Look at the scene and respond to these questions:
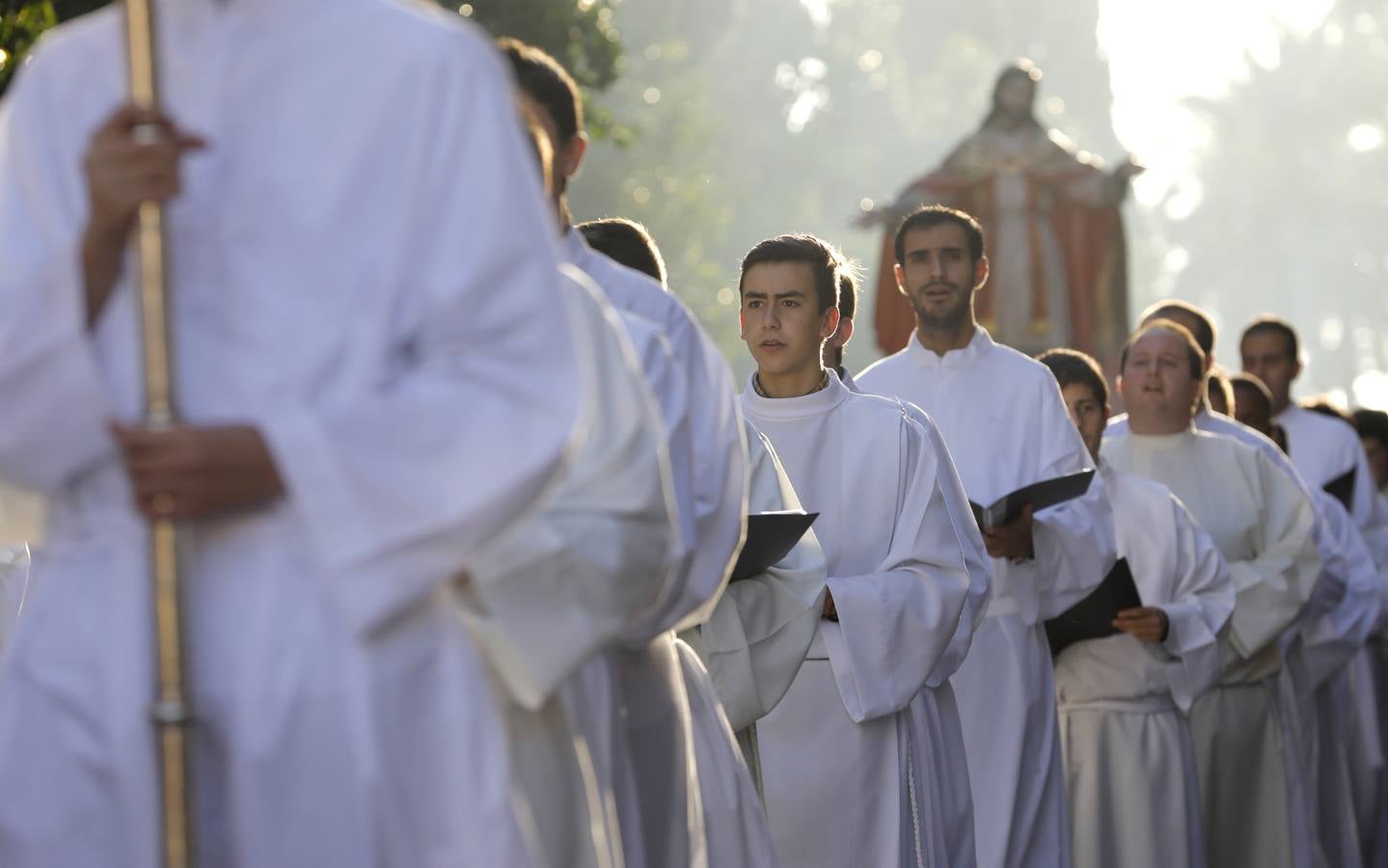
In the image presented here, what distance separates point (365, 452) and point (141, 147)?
48 centimetres

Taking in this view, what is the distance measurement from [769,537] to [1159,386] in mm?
5150

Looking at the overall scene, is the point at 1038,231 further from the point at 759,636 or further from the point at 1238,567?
the point at 759,636

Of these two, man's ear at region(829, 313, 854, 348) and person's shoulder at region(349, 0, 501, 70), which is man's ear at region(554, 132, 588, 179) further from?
man's ear at region(829, 313, 854, 348)

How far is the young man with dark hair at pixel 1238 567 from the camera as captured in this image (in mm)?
9930

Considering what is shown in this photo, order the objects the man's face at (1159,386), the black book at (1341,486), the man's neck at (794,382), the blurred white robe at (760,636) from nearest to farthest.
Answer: the blurred white robe at (760,636), the man's neck at (794,382), the man's face at (1159,386), the black book at (1341,486)

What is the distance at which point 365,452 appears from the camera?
120 inches

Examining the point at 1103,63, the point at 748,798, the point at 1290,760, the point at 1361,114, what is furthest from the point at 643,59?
the point at 748,798

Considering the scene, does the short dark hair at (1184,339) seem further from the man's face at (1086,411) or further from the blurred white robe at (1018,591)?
the blurred white robe at (1018,591)

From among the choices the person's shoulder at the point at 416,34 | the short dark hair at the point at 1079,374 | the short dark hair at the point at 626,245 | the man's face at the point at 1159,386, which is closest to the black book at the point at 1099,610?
the short dark hair at the point at 1079,374

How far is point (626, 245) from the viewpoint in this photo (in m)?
6.00

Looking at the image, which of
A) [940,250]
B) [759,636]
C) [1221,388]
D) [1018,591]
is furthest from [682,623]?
[1221,388]

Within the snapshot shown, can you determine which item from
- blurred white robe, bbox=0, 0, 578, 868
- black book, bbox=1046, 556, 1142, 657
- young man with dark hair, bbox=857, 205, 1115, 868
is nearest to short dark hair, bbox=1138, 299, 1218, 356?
young man with dark hair, bbox=857, 205, 1115, 868

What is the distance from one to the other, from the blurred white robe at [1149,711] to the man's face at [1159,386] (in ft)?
3.07

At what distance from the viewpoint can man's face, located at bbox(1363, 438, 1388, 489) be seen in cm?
1526
